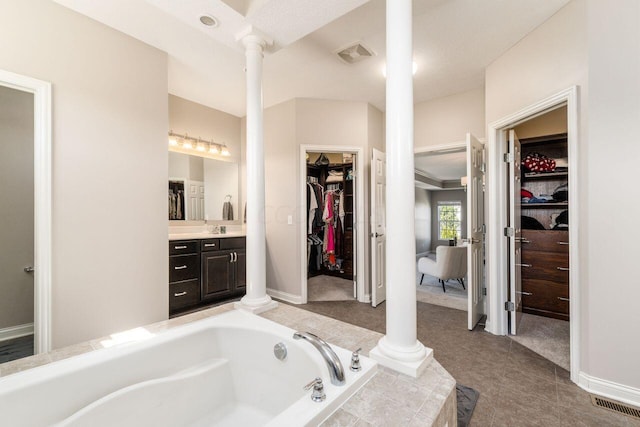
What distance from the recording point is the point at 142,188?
235 centimetres

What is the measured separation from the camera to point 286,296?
11.6ft

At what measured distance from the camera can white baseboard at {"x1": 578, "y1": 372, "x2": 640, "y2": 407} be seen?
5.28 ft

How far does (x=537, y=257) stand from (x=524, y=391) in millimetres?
1840

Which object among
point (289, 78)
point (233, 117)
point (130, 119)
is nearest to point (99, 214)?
point (130, 119)

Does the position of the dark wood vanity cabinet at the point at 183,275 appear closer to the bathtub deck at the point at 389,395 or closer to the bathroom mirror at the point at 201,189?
the bathroom mirror at the point at 201,189

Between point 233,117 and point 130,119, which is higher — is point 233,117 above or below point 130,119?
above

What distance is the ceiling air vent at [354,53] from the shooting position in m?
2.44

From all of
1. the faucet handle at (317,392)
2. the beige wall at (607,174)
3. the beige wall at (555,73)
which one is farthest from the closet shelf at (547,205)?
the faucet handle at (317,392)

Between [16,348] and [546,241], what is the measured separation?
5200 millimetres

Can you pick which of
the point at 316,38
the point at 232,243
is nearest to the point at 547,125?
the point at 316,38

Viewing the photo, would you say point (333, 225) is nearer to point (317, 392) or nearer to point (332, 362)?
point (332, 362)

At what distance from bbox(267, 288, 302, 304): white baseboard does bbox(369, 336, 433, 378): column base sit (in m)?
2.17

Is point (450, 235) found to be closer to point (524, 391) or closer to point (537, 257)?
point (537, 257)

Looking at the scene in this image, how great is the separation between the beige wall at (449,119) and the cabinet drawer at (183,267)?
122 inches
